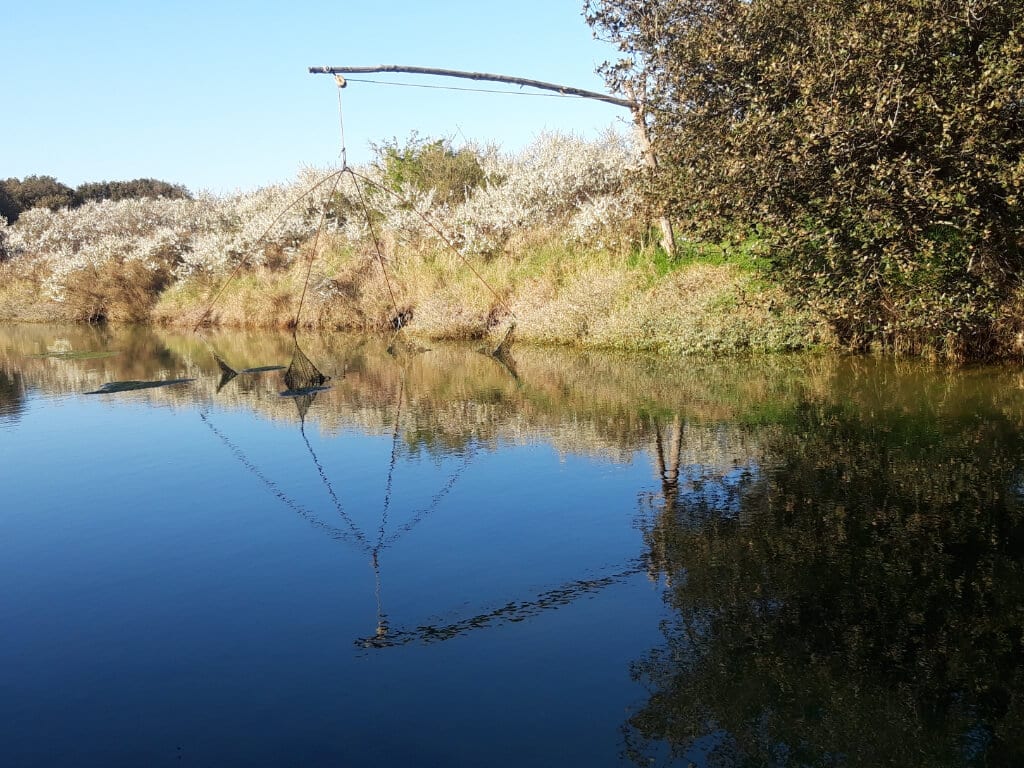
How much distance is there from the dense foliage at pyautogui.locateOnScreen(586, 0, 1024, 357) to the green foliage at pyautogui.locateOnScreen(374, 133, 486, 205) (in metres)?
22.1

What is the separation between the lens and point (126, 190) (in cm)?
7662

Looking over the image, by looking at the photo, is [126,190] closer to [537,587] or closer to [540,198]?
[540,198]

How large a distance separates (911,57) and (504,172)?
24.9 m

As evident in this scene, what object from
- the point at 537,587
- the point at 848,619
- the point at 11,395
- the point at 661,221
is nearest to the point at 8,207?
the point at 11,395

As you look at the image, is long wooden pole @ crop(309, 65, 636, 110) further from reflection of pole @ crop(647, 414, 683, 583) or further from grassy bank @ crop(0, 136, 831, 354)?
reflection of pole @ crop(647, 414, 683, 583)

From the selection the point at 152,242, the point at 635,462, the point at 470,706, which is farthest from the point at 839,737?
the point at 152,242

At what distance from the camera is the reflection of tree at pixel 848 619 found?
17.9ft

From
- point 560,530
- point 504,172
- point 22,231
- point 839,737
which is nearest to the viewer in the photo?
point 839,737

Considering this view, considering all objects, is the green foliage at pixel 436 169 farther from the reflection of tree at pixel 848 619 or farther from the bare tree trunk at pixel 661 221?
the reflection of tree at pixel 848 619

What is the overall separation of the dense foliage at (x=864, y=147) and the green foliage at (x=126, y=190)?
66908 mm

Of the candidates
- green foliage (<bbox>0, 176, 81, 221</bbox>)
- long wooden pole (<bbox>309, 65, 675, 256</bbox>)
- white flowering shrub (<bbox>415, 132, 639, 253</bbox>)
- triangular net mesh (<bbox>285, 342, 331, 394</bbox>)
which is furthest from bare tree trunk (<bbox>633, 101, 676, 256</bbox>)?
green foliage (<bbox>0, 176, 81, 221</bbox>)

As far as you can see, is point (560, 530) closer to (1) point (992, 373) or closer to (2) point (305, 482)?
(2) point (305, 482)

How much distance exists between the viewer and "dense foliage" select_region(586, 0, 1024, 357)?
12516 millimetres

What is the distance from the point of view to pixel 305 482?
12.4 metres
